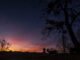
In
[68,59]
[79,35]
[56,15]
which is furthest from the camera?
[79,35]

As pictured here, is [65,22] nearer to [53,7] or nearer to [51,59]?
[53,7]

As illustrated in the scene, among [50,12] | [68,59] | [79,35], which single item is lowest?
[68,59]

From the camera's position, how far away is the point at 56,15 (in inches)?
500

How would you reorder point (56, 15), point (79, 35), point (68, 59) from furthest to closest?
point (79, 35), point (56, 15), point (68, 59)

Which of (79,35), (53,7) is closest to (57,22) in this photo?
(53,7)

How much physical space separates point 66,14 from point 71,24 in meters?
1.10

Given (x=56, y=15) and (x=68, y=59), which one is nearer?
(x=68, y=59)

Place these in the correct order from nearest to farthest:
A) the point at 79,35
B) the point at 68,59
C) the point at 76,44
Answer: the point at 68,59
the point at 76,44
the point at 79,35

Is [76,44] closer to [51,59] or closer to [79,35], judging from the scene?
[51,59]

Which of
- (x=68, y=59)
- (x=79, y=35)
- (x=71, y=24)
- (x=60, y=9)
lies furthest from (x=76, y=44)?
(x=79, y=35)

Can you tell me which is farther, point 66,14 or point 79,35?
point 79,35

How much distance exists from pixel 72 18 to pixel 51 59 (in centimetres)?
494

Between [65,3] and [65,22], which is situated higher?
[65,3]

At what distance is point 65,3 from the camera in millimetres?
12375
